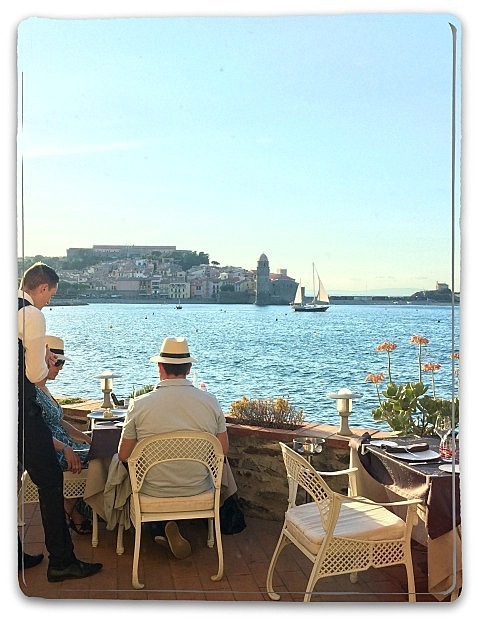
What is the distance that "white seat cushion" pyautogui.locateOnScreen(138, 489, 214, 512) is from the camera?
14.6ft

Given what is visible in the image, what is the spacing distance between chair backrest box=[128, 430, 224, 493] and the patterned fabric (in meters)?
0.52

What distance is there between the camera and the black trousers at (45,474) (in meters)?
4.55

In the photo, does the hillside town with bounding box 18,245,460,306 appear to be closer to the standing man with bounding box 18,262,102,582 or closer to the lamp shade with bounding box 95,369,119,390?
the standing man with bounding box 18,262,102,582

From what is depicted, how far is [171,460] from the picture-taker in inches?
176

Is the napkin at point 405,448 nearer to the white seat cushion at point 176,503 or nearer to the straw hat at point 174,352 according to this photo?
the white seat cushion at point 176,503

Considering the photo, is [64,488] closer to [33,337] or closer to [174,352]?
[33,337]

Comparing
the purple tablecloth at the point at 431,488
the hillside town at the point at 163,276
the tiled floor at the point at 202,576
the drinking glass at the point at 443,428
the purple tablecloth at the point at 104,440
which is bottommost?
the tiled floor at the point at 202,576

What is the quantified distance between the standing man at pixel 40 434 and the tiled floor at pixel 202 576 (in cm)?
6

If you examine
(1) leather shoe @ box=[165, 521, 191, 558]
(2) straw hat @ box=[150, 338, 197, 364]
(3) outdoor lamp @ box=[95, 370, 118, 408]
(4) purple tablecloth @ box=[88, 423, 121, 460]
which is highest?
(2) straw hat @ box=[150, 338, 197, 364]

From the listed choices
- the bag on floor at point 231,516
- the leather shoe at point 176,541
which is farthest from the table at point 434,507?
the leather shoe at point 176,541

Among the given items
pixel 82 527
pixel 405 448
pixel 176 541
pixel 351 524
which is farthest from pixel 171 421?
pixel 405 448

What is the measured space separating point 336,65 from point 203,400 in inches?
74.0

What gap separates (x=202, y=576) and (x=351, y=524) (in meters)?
0.92

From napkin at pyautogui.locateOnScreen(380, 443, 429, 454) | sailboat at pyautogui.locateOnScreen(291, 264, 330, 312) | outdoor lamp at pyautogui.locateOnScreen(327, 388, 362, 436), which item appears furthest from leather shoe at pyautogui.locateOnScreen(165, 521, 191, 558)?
sailboat at pyautogui.locateOnScreen(291, 264, 330, 312)
